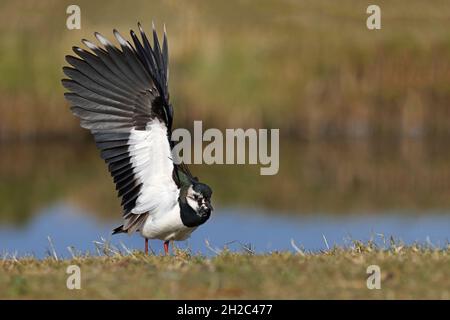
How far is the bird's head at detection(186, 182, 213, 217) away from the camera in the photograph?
297 inches

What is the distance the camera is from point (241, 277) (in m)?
5.96

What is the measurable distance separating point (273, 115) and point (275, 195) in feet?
15.4

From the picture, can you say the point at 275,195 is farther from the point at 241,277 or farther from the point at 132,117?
the point at 241,277

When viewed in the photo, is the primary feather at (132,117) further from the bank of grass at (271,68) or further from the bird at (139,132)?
the bank of grass at (271,68)

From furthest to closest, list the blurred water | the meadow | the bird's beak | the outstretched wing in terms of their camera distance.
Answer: the meadow → the blurred water → the outstretched wing → the bird's beak

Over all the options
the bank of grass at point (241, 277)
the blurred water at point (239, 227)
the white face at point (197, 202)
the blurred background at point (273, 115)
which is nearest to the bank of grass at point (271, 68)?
the blurred background at point (273, 115)

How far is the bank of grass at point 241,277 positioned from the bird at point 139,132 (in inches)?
35.7

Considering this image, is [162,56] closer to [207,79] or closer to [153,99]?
[153,99]

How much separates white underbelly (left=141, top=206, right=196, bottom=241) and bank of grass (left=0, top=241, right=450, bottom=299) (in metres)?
0.83

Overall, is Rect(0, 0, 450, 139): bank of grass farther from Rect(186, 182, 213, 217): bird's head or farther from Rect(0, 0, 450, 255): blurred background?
Rect(186, 182, 213, 217): bird's head

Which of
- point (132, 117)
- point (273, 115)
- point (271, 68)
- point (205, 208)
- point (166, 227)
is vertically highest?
point (132, 117)

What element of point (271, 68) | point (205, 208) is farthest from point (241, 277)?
point (271, 68)

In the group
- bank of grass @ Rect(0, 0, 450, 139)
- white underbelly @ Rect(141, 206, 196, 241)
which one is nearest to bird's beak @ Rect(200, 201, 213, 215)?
white underbelly @ Rect(141, 206, 196, 241)

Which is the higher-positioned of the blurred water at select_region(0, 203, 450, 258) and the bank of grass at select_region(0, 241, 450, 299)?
the bank of grass at select_region(0, 241, 450, 299)
